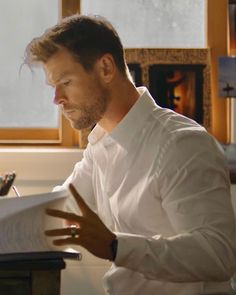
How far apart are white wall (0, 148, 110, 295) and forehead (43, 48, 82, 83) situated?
67 cm

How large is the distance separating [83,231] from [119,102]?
432 mm

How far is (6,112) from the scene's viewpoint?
89.2 inches

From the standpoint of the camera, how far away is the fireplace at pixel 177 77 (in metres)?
2.19

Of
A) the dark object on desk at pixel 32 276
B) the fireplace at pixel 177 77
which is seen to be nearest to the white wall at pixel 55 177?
the fireplace at pixel 177 77

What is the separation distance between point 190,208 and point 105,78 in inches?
14.6

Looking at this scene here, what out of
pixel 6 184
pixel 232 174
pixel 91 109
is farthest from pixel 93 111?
pixel 232 174

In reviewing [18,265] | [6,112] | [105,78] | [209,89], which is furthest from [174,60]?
[18,265]

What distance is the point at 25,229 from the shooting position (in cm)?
108

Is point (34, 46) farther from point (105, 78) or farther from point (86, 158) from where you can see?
point (86, 158)

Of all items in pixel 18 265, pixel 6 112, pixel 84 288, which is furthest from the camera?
pixel 6 112

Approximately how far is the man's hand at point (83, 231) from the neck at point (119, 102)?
38cm

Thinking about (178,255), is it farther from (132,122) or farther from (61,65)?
(61,65)

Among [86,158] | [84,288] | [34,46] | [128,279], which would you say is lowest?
[84,288]

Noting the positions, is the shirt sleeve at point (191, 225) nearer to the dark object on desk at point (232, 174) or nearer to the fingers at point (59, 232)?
the fingers at point (59, 232)
